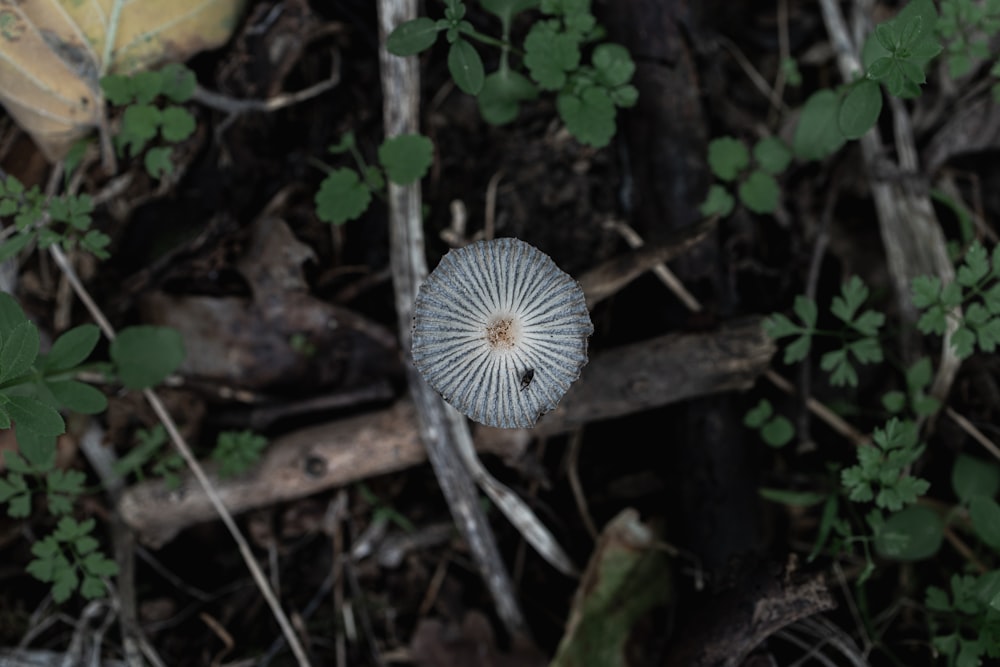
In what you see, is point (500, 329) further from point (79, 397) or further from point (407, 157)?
point (79, 397)

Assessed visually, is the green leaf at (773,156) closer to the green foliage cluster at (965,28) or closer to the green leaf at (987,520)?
the green foliage cluster at (965,28)

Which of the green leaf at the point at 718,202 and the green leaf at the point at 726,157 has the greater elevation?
the green leaf at the point at 726,157

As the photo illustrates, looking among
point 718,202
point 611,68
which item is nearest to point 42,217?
point 611,68

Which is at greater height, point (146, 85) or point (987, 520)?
point (146, 85)

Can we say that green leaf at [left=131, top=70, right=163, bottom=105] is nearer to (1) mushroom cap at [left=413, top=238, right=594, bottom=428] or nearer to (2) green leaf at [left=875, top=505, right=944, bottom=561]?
(1) mushroom cap at [left=413, top=238, right=594, bottom=428]

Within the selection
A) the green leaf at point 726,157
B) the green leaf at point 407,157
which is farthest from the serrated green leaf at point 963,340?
the green leaf at point 407,157

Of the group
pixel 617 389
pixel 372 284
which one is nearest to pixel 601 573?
pixel 617 389

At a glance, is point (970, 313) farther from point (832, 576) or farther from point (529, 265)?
point (529, 265)
